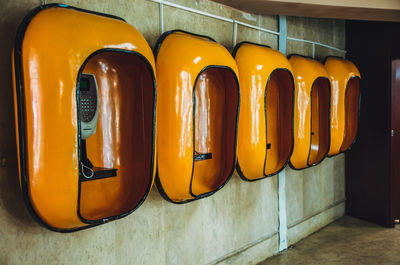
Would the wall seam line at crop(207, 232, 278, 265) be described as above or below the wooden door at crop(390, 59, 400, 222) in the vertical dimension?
below

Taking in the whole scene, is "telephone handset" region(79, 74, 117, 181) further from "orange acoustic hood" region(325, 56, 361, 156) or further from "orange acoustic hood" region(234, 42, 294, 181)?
"orange acoustic hood" region(325, 56, 361, 156)

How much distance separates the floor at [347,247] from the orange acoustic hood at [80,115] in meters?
1.82

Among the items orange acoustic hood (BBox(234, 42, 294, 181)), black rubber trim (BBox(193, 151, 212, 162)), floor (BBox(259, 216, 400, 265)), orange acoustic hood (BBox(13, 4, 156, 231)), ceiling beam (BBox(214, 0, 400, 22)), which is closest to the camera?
orange acoustic hood (BBox(13, 4, 156, 231))

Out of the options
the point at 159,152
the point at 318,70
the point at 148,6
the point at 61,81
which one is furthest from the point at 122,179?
the point at 318,70

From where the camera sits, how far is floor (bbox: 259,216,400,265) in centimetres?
304

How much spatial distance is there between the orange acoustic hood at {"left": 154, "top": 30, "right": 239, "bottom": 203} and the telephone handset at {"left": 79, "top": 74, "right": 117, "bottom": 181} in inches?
14.1

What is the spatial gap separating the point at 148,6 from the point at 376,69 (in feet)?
9.61

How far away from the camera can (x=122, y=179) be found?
1797mm

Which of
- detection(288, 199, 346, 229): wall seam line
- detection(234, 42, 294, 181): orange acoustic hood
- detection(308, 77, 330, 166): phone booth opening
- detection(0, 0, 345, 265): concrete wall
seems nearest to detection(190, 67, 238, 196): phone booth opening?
detection(234, 42, 294, 181): orange acoustic hood

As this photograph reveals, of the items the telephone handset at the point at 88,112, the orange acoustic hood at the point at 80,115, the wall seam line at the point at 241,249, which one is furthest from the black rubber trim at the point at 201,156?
the wall seam line at the point at 241,249

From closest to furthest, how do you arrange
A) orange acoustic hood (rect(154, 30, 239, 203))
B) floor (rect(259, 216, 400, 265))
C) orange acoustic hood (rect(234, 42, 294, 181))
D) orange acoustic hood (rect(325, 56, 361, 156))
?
orange acoustic hood (rect(154, 30, 239, 203))
orange acoustic hood (rect(234, 42, 294, 181))
floor (rect(259, 216, 400, 265))
orange acoustic hood (rect(325, 56, 361, 156))

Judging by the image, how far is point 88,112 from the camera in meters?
1.59

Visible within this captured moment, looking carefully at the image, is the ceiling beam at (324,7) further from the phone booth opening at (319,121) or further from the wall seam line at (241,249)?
the wall seam line at (241,249)

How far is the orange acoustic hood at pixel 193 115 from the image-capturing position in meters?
1.81
